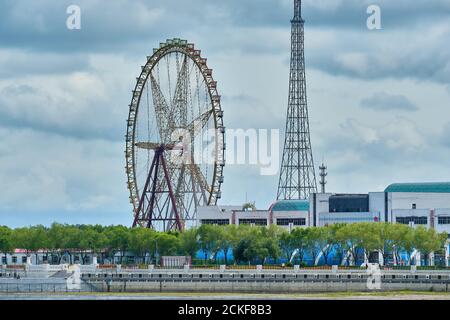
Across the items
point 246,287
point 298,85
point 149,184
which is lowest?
point 246,287

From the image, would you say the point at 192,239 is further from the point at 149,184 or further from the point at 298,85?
the point at 298,85

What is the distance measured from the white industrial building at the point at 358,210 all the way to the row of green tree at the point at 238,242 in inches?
399

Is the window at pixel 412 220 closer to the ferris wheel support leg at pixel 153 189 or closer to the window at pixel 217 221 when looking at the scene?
the window at pixel 217 221

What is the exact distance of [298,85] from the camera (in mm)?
149625

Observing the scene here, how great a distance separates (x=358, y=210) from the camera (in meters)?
151

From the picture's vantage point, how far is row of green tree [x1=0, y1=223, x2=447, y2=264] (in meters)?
128

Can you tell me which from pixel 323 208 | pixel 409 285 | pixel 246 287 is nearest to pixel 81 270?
pixel 246 287

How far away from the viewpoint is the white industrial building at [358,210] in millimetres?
146375

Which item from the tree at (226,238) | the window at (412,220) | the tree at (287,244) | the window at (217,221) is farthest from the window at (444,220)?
the window at (217,221)

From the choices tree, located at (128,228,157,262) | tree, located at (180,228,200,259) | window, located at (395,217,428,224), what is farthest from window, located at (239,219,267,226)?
tree, located at (180,228,200,259)

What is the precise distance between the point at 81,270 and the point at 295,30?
136ft

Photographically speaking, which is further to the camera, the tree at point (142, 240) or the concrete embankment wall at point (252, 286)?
the tree at point (142, 240)

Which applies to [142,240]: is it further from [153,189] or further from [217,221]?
[217,221]

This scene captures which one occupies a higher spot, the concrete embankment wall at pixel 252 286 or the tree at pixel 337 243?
the tree at pixel 337 243
